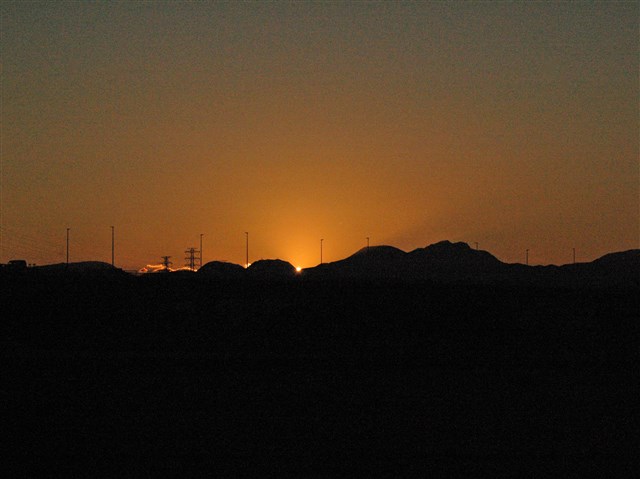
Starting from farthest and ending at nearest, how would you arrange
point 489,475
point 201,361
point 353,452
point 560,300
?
point 560,300 → point 201,361 → point 353,452 → point 489,475

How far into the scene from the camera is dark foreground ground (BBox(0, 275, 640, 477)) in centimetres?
3778

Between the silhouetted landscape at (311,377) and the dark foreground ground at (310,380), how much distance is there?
137mm

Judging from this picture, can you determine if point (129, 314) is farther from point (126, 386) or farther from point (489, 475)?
point (489, 475)

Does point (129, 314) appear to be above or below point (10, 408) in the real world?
above

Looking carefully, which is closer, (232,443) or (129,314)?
(232,443)

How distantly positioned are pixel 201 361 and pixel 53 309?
29.2 m

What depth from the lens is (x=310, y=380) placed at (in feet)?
177

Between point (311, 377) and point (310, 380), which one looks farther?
point (311, 377)

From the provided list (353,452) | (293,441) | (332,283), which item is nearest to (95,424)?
(293,441)

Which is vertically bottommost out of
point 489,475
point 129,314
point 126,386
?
point 489,475

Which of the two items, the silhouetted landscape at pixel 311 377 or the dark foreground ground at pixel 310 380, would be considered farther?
the silhouetted landscape at pixel 311 377

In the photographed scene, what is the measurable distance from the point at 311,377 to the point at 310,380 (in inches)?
43.1

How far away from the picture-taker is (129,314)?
8869 centimetres

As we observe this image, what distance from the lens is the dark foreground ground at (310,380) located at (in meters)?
37.8
